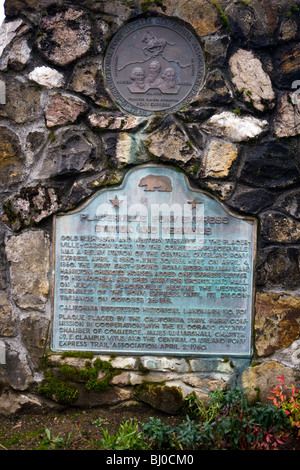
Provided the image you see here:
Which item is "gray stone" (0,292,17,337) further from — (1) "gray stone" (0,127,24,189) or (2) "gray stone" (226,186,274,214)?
(2) "gray stone" (226,186,274,214)

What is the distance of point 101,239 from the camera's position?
335 cm

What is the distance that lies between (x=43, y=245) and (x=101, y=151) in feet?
2.82

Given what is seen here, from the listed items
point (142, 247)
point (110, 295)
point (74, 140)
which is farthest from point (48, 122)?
point (110, 295)

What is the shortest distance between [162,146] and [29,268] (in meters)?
1.40

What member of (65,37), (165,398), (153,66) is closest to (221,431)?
(165,398)

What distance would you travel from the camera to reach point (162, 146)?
A: 10.8 ft

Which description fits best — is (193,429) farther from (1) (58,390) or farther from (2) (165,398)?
(1) (58,390)

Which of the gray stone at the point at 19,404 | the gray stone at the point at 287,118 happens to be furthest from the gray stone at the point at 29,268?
the gray stone at the point at 287,118

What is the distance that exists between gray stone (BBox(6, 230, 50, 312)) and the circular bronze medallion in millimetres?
1265

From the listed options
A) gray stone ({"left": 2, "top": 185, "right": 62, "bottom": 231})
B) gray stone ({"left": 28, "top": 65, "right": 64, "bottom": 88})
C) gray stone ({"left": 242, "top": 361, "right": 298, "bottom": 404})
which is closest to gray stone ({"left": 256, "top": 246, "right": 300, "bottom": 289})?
gray stone ({"left": 242, "top": 361, "right": 298, "bottom": 404})

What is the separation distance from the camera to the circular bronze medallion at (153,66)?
130 inches

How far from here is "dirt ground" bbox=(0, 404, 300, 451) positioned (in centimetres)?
293

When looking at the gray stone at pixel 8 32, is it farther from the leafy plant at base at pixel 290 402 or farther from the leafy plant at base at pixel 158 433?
the leafy plant at base at pixel 290 402
